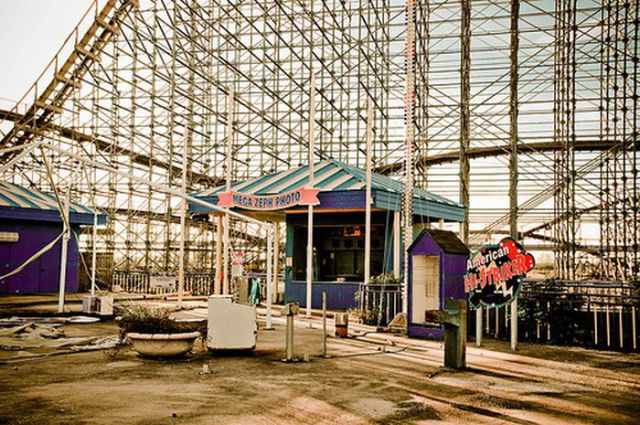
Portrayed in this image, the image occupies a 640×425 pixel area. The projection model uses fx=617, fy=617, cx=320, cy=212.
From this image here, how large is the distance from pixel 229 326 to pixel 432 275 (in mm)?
4706

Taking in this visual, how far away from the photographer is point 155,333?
930cm

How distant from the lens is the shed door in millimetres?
12469

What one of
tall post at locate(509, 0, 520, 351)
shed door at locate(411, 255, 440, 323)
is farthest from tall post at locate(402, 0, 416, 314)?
tall post at locate(509, 0, 520, 351)

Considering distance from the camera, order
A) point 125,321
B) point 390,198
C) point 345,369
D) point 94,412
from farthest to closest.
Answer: point 390,198 → point 125,321 → point 345,369 → point 94,412

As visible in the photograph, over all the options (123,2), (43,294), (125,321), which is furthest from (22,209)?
(125,321)

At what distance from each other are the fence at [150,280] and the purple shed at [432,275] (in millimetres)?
13763

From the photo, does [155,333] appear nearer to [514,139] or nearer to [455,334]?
[455,334]

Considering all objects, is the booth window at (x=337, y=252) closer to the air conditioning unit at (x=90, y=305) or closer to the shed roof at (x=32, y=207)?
the air conditioning unit at (x=90, y=305)

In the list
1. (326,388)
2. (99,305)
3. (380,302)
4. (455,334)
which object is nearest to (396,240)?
(380,302)

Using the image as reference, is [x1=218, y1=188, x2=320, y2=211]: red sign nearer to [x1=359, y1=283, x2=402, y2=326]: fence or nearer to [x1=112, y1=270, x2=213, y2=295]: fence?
[x1=359, y1=283, x2=402, y2=326]: fence

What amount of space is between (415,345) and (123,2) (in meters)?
22.6

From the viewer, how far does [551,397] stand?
6926 millimetres

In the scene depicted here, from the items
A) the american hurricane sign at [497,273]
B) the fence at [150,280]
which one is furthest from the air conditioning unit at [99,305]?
the american hurricane sign at [497,273]

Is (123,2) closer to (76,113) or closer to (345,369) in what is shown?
(76,113)
